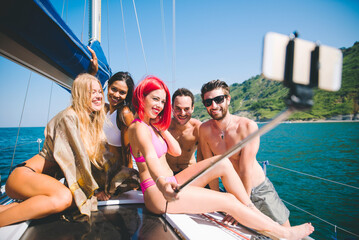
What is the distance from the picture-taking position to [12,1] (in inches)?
54.2

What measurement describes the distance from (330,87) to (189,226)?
5.00 feet

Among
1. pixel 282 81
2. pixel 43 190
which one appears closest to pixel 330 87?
pixel 282 81

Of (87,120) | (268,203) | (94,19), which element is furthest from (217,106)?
(94,19)

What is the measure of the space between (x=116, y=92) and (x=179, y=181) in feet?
5.64

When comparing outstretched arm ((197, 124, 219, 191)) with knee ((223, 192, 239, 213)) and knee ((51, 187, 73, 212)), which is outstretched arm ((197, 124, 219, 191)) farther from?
knee ((51, 187, 73, 212))

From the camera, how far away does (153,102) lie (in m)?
2.05

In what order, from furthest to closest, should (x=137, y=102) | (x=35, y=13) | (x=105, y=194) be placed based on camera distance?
(x=105, y=194) < (x=137, y=102) < (x=35, y=13)

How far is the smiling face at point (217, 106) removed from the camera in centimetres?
263

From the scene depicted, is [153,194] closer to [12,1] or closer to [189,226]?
[189,226]

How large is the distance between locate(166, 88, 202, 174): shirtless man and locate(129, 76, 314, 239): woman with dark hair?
107 centimetres

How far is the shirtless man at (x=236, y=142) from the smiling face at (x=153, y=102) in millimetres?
868

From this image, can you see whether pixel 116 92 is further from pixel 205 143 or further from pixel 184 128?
pixel 205 143

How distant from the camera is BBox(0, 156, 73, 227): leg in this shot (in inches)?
62.9

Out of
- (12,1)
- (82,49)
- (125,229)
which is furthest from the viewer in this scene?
(82,49)
